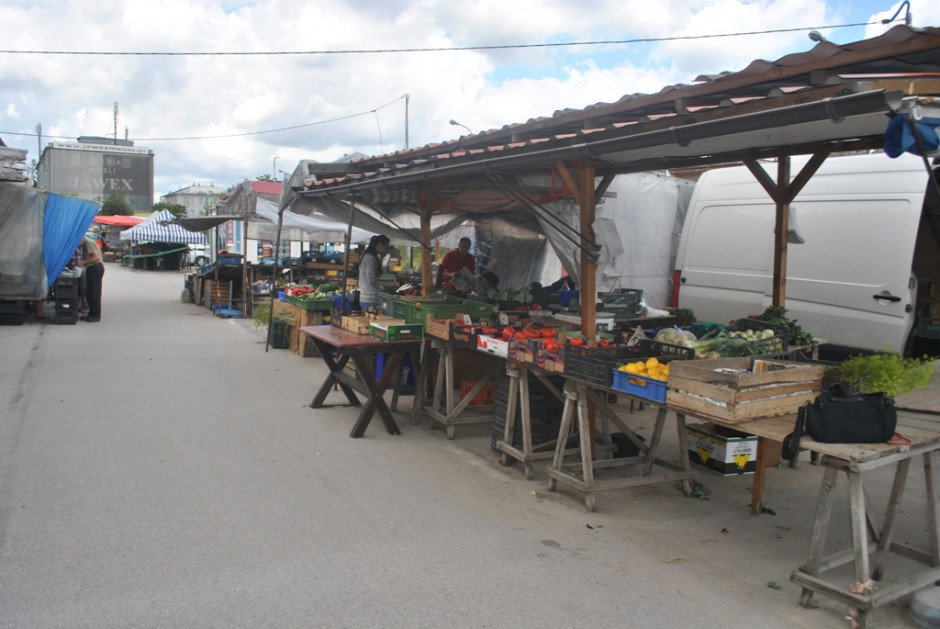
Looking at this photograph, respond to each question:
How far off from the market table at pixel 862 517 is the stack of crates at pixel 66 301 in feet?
47.0

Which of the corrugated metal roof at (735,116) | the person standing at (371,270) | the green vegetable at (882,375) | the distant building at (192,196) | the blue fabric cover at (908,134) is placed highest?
the distant building at (192,196)

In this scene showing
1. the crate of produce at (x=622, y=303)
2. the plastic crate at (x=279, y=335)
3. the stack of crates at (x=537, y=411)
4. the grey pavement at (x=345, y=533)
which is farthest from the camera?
the plastic crate at (x=279, y=335)

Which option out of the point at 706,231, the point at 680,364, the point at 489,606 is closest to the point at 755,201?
the point at 706,231

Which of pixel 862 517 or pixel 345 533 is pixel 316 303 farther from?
pixel 862 517

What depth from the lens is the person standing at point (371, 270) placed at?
920 centimetres

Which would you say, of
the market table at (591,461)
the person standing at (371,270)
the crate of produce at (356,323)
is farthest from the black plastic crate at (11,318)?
the market table at (591,461)

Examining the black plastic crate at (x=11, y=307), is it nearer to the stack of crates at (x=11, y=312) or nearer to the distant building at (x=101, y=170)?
the stack of crates at (x=11, y=312)

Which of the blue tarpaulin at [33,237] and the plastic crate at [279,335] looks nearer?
the plastic crate at [279,335]

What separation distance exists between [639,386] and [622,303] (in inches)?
187

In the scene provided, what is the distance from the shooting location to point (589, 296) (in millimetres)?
5766

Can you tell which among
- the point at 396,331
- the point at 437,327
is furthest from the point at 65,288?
the point at 437,327

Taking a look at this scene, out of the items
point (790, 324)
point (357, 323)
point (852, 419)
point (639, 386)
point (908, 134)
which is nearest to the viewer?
point (908, 134)

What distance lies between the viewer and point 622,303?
9047 millimetres

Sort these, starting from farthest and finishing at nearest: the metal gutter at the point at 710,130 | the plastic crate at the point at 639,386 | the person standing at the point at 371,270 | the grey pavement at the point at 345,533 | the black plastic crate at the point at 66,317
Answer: the black plastic crate at the point at 66,317, the person standing at the point at 371,270, the plastic crate at the point at 639,386, the grey pavement at the point at 345,533, the metal gutter at the point at 710,130
